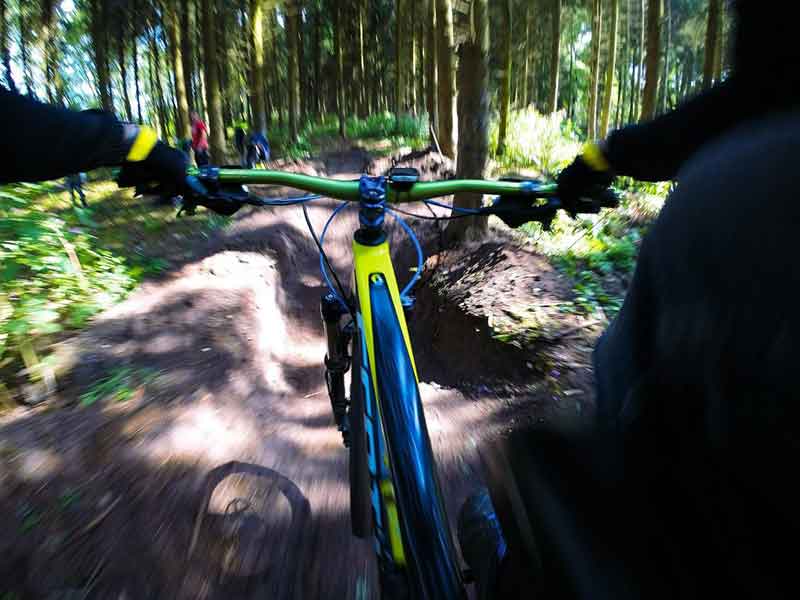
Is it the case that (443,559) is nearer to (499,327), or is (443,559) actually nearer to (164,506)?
(164,506)

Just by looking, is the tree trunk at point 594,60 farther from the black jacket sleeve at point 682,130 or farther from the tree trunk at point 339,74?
the black jacket sleeve at point 682,130

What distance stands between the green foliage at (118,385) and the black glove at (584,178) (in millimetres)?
3322

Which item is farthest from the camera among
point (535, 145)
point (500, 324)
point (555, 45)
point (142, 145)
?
point (555, 45)

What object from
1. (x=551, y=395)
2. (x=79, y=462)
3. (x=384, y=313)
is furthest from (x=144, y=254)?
(x=384, y=313)

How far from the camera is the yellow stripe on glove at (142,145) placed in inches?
66.6

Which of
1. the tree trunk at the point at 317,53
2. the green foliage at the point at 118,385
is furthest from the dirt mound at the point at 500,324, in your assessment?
the tree trunk at the point at 317,53

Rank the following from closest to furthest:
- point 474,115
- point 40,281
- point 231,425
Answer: point 231,425 → point 40,281 → point 474,115

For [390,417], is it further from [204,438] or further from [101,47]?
[101,47]

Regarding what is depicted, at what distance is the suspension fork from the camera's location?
2646 millimetres

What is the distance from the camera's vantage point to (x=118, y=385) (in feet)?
12.1

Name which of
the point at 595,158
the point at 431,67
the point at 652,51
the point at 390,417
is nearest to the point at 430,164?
the point at 652,51

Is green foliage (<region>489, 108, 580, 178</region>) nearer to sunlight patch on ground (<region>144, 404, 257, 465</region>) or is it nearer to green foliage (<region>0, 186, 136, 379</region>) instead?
green foliage (<region>0, 186, 136, 379</region>)

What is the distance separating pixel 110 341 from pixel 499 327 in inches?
148

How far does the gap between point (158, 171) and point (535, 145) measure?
14.3 metres
